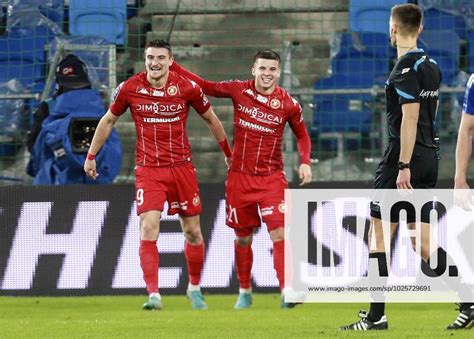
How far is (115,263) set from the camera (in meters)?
11.2

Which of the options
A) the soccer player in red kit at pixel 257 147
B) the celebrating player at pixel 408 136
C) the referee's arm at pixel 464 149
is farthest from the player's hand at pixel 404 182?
the soccer player in red kit at pixel 257 147

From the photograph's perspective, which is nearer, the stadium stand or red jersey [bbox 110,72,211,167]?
red jersey [bbox 110,72,211,167]

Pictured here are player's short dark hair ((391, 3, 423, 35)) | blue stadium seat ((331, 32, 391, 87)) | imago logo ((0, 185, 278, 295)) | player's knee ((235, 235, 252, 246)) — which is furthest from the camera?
blue stadium seat ((331, 32, 391, 87))

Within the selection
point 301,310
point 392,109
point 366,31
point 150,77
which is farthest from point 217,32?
point 392,109

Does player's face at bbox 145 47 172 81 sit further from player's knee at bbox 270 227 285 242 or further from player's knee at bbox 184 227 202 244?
player's knee at bbox 270 227 285 242

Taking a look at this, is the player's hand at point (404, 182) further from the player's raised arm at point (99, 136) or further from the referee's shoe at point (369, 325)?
the player's raised arm at point (99, 136)

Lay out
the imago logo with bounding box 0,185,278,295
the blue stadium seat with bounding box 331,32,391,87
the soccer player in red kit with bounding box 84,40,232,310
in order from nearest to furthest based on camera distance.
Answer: the soccer player in red kit with bounding box 84,40,232,310
the imago logo with bounding box 0,185,278,295
the blue stadium seat with bounding box 331,32,391,87

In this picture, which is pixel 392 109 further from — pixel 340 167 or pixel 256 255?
pixel 340 167

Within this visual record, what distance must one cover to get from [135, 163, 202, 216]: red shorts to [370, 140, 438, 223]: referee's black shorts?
2581 millimetres

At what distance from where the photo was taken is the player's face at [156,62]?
9.49 metres

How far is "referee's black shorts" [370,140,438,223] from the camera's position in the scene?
7258 mm

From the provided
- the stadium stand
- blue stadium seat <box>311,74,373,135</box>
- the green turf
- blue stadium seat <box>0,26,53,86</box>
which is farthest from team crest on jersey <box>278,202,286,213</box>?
blue stadium seat <box>0,26,53,86</box>

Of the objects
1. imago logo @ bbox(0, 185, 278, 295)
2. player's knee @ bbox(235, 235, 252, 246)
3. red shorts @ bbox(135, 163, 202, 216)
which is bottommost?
imago logo @ bbox(0, 185, 278, 295)

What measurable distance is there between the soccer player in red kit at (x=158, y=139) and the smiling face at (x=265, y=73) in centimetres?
47
